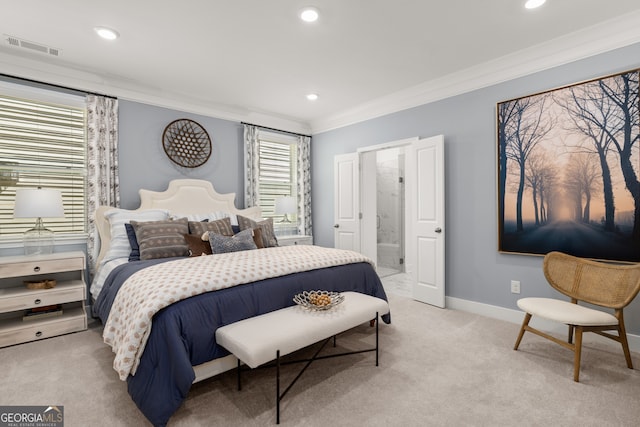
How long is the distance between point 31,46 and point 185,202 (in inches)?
79.0

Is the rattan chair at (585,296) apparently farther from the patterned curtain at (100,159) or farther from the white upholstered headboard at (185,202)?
the patterned curtain at (100,159)

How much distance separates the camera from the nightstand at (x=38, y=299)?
2725mm

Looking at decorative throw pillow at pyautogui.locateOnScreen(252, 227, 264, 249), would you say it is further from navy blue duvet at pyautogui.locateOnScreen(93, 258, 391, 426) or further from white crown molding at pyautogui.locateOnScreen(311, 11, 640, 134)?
white crown molding at pyautogui.locateOnScreen(311, 11, 640, 134)

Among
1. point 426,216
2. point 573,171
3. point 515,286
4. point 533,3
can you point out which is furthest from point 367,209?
point 533,3

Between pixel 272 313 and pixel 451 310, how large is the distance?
2381 millimetres

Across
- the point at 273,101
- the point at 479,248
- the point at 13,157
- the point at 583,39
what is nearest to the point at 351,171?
the point at 273,101

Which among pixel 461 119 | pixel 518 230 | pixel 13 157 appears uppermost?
pixel 461 119

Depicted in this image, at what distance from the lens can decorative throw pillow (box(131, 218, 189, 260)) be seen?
2.99m

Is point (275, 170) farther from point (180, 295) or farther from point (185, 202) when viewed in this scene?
point (180, 295)

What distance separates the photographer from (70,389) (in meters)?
2.06

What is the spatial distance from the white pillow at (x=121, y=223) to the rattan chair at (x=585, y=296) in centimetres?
363

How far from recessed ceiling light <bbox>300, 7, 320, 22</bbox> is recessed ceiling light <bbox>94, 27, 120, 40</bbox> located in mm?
1596

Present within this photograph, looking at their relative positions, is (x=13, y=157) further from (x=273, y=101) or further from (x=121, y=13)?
(x=273, y=101)

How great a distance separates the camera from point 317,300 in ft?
7.33
